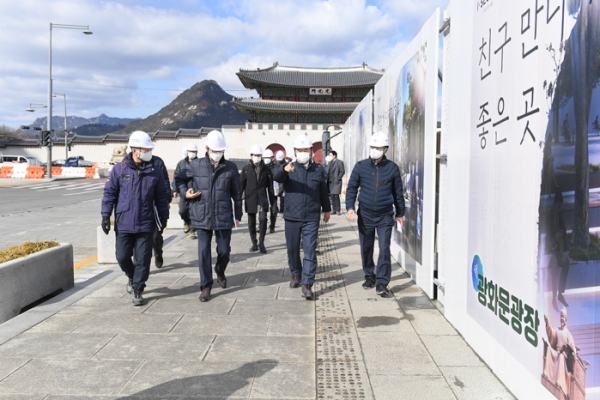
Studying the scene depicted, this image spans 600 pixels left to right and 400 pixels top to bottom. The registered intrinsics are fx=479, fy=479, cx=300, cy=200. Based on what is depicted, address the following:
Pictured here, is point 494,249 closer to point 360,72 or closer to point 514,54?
point 514,54

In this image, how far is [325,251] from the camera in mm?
8203

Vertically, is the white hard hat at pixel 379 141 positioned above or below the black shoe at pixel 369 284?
above

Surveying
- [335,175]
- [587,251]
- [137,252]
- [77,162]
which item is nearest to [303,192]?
[137,252]

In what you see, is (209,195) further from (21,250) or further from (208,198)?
(21,250)

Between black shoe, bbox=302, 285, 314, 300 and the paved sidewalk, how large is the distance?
0.06 m

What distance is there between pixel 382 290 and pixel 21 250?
3.83m

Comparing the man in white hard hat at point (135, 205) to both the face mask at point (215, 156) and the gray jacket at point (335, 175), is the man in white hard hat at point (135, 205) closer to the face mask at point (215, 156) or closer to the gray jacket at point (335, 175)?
the face mask at point (215, 156)

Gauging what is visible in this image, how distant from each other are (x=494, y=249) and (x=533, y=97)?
1100 millimetres

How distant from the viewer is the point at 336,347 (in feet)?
12.5

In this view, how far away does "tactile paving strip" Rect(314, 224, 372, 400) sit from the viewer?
3.10 m

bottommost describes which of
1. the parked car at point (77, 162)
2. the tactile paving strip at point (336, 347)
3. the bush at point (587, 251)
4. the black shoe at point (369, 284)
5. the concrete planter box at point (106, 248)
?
the tactile paving strip at point (336, 347)

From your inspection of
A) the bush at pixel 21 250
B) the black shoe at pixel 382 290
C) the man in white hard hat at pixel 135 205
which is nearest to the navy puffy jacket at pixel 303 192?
the black shoe at pixel 382 290

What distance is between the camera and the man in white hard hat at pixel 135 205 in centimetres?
494

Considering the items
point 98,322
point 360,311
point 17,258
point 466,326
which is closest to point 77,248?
point 17,258
